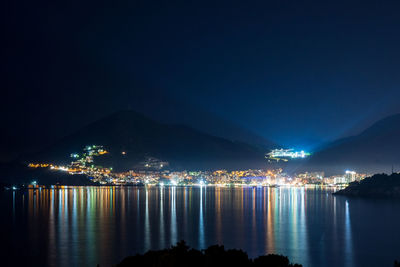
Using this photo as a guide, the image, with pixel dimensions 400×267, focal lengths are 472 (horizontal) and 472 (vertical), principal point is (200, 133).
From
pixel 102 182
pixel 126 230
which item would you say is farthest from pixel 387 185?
pixel 102 182

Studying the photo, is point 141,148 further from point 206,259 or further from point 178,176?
point 206,259

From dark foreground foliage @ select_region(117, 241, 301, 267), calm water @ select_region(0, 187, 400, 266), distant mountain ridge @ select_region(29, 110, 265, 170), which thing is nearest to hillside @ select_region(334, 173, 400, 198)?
calm water @ select_region(0, 187, 400, 266)

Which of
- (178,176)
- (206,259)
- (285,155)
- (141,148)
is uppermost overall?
(141,148)

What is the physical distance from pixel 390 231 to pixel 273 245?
10.5m

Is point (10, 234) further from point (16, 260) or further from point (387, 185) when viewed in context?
point (387, 185)

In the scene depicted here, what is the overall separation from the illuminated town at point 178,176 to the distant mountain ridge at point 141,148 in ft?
16.6

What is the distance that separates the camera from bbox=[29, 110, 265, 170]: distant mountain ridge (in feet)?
519

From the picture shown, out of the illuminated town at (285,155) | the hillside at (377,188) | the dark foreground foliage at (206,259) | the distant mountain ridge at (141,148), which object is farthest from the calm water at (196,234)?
the illuminated town at (285,155)

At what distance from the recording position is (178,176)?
143250 millimetres

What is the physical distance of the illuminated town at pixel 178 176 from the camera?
126 m

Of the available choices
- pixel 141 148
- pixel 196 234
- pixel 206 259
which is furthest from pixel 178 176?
pixel 206 259

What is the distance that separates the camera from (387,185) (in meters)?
74.2

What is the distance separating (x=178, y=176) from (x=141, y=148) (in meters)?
30.9

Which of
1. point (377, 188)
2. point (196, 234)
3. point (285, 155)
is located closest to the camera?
point (196, 234)
